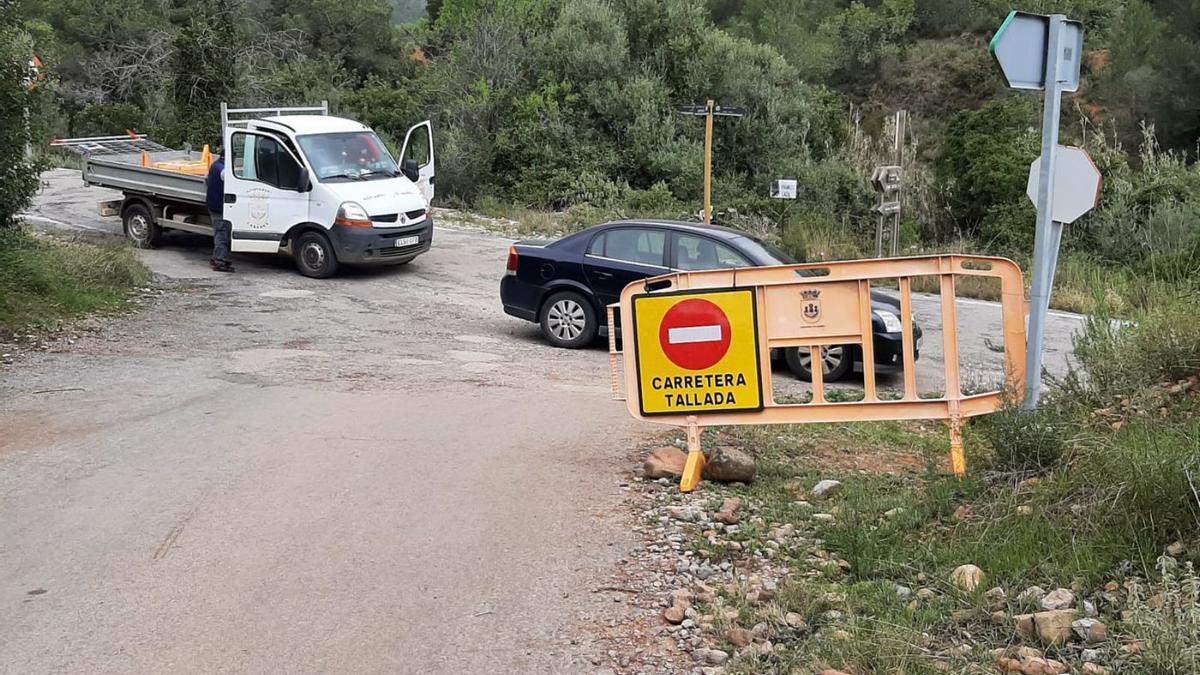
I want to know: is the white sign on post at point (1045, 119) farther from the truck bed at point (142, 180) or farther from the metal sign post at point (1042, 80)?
the truck bed at point (142, 180)

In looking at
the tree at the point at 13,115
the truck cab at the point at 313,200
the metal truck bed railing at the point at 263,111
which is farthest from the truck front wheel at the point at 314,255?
the tree at the point at 13,115

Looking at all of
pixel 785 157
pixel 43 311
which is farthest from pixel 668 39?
pixel 43 311

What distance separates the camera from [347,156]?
17.6 meters

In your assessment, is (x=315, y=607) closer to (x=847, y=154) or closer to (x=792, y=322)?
(x=792, y=322)

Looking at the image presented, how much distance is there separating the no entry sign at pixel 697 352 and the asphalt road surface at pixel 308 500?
754 mm

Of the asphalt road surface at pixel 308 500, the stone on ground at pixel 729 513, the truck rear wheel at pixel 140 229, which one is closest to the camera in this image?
the asphalt road surface at pixel 308 500

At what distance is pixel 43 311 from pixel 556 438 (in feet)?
25.1

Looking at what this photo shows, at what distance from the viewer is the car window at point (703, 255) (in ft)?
39.9

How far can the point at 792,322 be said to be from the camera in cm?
736

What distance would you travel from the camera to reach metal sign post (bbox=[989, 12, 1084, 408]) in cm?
684

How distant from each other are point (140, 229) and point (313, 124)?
4.07m

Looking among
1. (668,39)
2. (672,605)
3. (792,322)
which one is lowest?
(672,605)

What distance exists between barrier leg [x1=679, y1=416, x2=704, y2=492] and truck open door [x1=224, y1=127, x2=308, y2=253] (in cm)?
1110

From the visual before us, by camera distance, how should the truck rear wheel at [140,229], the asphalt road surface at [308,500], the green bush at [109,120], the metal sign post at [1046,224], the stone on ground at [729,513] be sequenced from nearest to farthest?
the asphalt road surface at [308,500]
the stone on ground at [729,513]
the metal sign post at [1046,224]
the truck rear wheel at [140,229]
the green bush at [109,120]
